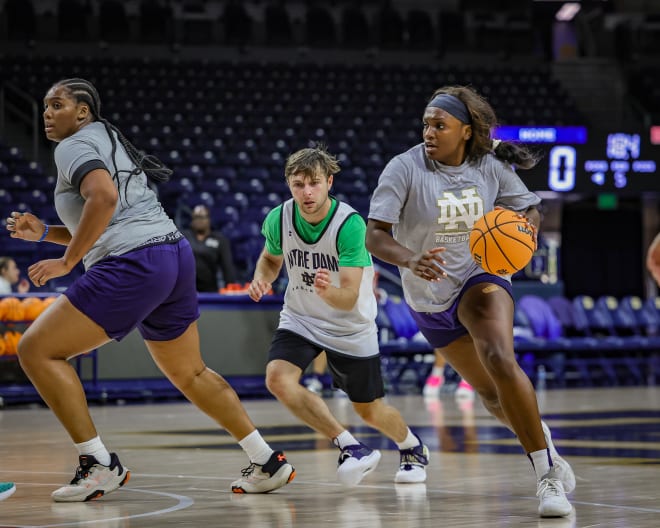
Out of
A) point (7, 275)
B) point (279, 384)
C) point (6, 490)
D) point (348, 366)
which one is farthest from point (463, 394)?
point (6, 490)


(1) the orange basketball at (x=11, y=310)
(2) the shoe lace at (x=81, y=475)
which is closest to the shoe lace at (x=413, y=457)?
(2) the shoe lace at (x=81, y=475)

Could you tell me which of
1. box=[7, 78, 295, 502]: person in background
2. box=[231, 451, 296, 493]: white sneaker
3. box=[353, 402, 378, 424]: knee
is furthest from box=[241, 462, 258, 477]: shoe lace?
box=[353, 402, 378, 424]: knee

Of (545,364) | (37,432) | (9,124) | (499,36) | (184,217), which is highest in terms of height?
(499,36)

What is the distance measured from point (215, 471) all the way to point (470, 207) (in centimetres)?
220

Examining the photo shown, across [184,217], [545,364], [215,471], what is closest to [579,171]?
[545,364]

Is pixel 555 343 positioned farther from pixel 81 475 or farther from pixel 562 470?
pixel 81 475

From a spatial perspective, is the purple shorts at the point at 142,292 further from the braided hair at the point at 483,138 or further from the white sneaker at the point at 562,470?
the white sneaker at the point at 562,470

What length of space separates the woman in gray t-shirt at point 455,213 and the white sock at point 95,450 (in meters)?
1.42

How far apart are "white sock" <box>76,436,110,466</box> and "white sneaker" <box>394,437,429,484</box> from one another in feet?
4.94

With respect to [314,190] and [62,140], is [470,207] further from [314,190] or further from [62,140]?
[62,140]

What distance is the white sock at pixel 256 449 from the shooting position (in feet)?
17.5

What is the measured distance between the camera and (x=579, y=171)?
59.1 feet

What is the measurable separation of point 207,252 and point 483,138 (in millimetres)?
8402

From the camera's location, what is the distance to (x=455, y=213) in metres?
5.11
